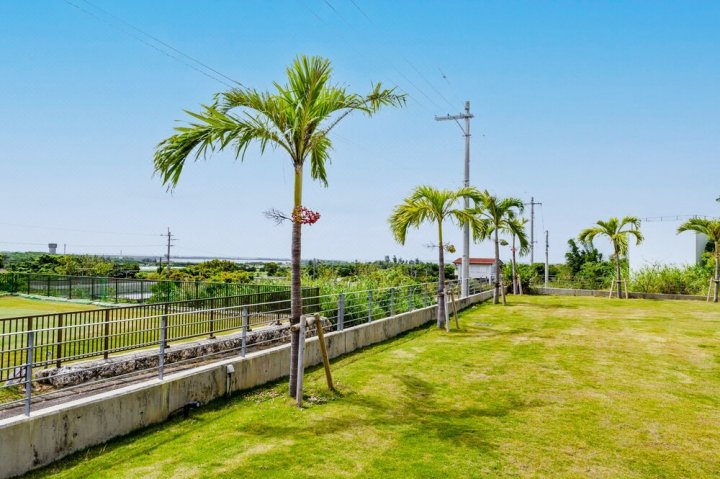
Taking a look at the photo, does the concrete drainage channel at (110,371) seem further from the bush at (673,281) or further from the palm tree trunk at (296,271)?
the bush at (673,281)

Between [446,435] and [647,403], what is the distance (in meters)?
3.66

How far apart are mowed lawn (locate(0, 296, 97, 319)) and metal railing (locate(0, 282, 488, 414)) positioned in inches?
208

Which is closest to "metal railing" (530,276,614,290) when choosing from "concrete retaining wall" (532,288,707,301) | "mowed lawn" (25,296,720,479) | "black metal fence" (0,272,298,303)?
"concrete retaining wall" (532,288,707,301)

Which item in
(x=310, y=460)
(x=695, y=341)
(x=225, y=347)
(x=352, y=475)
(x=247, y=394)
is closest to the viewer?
(x=352, y=475)

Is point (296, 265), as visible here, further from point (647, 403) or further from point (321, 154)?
point (647, 403)

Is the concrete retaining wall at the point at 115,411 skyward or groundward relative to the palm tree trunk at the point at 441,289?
groundward

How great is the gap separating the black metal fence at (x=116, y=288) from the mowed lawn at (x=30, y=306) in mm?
1048

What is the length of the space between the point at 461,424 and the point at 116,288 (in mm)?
21261

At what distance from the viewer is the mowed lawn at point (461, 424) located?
17.2ft

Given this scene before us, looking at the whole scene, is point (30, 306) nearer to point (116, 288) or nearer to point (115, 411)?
point (116, 288)

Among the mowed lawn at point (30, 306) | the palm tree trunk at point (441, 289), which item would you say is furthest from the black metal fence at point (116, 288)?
the palm tree trunk at point (441, 289)

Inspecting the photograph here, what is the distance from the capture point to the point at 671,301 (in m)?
26.0

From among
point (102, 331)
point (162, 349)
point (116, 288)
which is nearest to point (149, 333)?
point (102, 331)

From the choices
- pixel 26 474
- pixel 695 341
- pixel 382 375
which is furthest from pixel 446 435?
pixel 695 341
